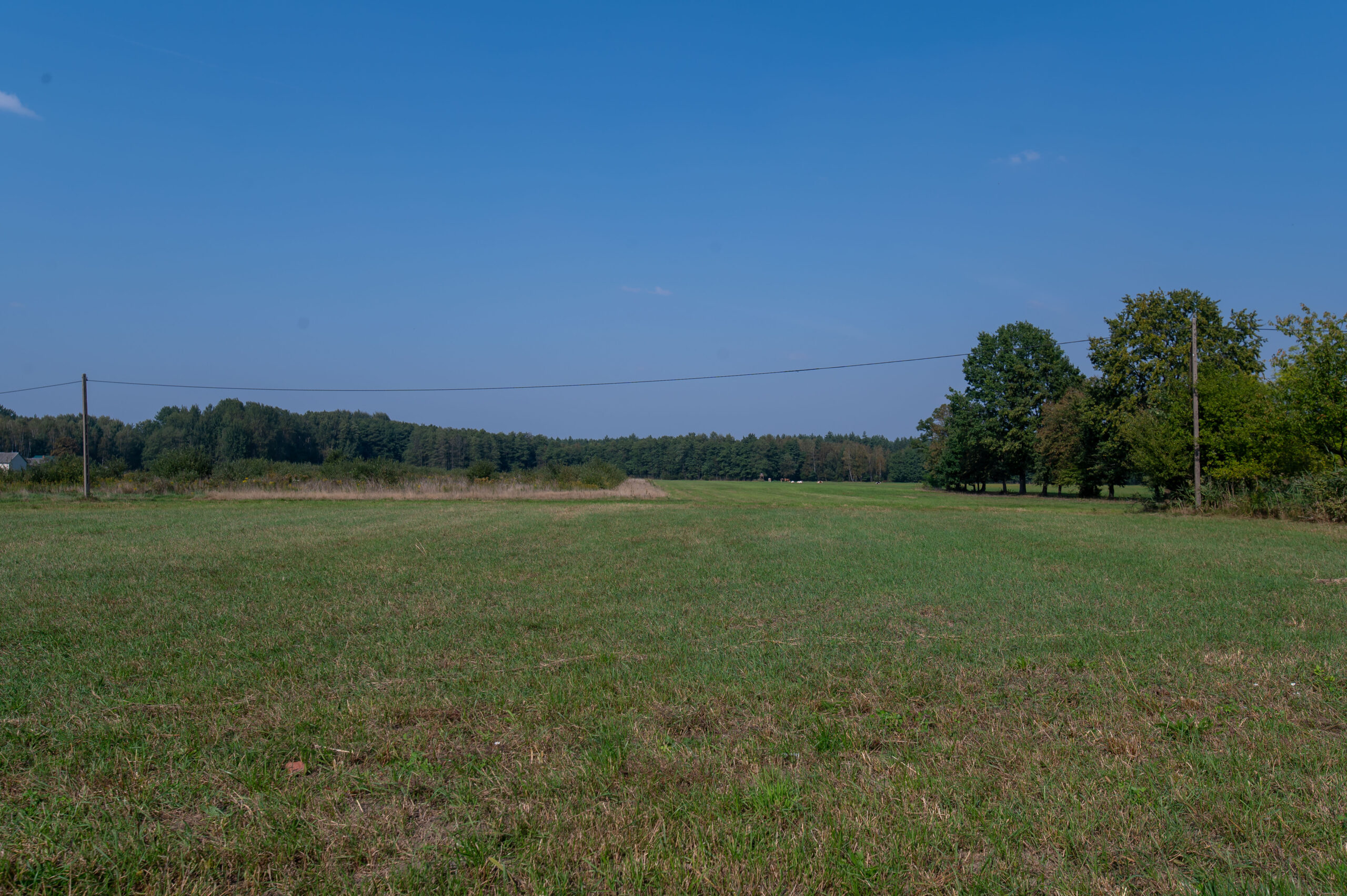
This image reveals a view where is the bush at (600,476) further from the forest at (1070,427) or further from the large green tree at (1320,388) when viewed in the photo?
the large green tree at (1320,388)

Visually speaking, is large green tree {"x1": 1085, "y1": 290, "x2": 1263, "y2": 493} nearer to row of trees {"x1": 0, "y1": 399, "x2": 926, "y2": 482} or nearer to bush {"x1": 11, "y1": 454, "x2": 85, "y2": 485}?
row of trees {"x1": 0, "y1": 399, "x2": 926, "y2": 482}

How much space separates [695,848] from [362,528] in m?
19.0

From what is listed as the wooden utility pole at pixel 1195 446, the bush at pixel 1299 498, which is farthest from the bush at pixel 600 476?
the bush at pixel 1299 498

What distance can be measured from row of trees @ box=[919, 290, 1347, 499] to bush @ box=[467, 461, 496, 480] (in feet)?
111

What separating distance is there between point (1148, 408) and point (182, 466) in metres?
54.5

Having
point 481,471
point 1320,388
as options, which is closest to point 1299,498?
point 1320,388

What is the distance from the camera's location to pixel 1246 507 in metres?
25.2

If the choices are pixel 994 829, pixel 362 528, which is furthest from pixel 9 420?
pixel 994 829

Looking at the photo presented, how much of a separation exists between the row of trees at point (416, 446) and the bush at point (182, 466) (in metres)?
0.93

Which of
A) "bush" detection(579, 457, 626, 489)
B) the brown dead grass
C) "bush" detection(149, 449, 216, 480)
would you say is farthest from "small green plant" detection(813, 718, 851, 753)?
"bush" detection(149, 449, 216, 480)

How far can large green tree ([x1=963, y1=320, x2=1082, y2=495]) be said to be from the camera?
185ft

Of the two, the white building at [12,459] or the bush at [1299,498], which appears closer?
the bush at [1299,498]

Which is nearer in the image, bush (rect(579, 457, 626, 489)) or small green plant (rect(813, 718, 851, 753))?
small green plant (rect(813, 718, 851, 753))

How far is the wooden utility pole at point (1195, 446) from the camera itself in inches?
1067
